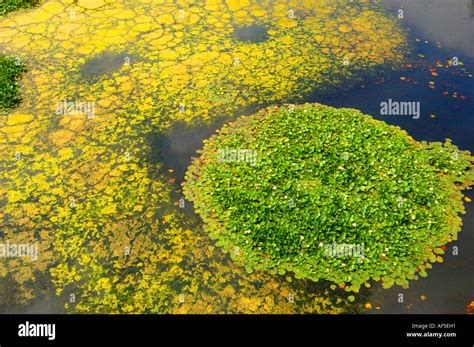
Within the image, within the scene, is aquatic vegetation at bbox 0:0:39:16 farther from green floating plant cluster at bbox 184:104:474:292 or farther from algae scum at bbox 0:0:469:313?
green floating plant cluster at bbox 184:104:474:292

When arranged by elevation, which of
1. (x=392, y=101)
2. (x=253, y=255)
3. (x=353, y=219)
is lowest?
(x=253, y=255)

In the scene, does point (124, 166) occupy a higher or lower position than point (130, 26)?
lower

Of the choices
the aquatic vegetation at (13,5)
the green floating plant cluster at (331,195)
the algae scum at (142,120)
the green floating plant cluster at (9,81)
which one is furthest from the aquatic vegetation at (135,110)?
the green floating plant cluster at (331,195)

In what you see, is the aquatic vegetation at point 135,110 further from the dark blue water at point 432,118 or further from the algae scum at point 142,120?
the dark blue water at point 432,118

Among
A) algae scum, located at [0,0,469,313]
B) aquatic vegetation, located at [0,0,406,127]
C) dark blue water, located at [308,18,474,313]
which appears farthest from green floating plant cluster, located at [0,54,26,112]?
dark blue water, located at [308,18,474,313]
